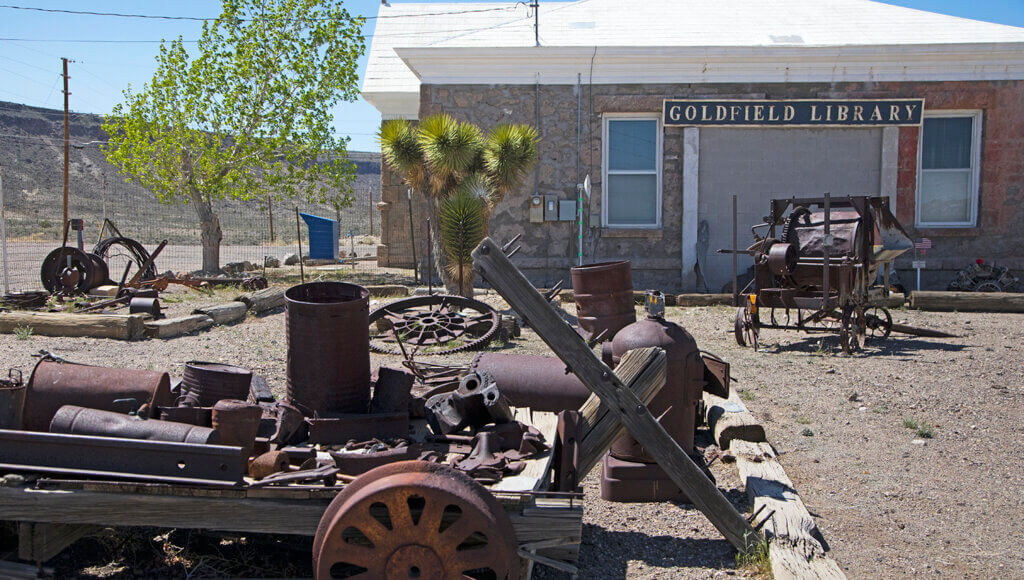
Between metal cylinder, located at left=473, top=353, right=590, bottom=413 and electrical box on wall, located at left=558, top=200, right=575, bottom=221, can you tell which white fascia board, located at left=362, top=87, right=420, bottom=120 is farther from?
metal cylinder, located at left=473, top=353, right=590, bottom=413

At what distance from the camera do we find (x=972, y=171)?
14.8 meters

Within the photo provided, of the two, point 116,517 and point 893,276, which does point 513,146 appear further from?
point 116,517

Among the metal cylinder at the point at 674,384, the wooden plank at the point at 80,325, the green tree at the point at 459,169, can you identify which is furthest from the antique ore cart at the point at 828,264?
the wooden plank at the point at 80,325

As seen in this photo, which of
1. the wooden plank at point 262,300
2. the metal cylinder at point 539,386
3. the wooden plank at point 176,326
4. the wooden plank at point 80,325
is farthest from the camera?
the wooden plank at point 262,300

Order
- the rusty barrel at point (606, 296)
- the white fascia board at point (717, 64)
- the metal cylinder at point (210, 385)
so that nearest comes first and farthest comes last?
the metal cylinder at point (210, 385), the rusty barrel at point (606, 296), the white fascia board at point (717, 64)

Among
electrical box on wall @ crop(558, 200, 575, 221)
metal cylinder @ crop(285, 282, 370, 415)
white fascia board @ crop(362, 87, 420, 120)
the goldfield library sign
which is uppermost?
white fascia board @ crop(362, 87, 420, 120)

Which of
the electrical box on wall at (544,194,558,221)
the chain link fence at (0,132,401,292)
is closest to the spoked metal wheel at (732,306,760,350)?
the electrical box on wall at (544,194,558,221)

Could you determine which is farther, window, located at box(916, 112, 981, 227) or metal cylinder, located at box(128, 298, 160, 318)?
window, located at box(916, 112, 981, 227)

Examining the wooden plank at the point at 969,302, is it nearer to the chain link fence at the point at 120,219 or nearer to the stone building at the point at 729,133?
the stone building at the point at 729,133

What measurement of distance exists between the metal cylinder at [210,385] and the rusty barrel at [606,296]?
343cm

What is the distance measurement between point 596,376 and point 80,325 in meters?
8.38

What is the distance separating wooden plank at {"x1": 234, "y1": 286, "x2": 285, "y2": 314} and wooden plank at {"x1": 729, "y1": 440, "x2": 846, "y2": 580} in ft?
29.0

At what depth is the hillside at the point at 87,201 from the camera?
3497 cm

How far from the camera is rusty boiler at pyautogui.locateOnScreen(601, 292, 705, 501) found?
4.84m
